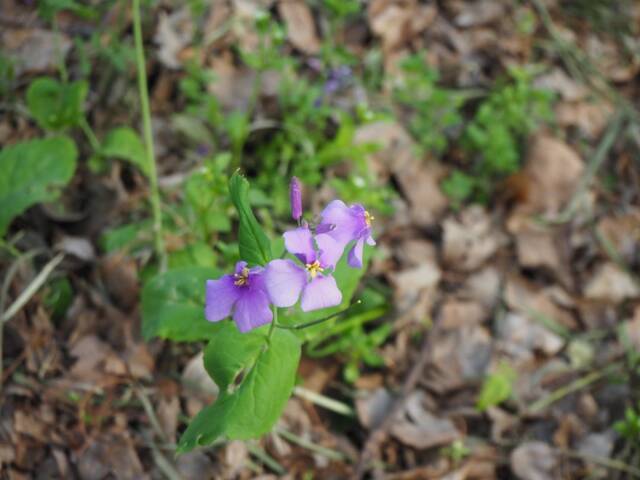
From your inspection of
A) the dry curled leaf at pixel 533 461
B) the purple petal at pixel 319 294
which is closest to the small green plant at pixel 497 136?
the dry curled leaf at pixel 533 461

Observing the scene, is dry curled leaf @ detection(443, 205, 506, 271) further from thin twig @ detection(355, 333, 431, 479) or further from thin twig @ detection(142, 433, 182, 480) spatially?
thin twig @ detection(142, 433, 182, 480)

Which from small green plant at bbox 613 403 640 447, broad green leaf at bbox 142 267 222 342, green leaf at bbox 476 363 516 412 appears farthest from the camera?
green leaf at bbox 476 363 516 412

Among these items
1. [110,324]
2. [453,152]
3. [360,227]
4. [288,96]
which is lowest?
[453,152]

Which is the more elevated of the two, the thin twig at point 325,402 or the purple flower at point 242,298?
the purple flower at point 242,298

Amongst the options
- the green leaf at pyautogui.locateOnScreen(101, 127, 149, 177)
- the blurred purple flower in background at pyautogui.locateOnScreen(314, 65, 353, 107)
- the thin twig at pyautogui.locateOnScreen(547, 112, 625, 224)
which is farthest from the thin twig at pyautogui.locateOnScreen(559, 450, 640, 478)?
the green leaf at pyautogui.locateOnScreen(101, 127, 149, 177)

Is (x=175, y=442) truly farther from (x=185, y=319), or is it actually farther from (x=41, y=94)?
(x=41, y=94)

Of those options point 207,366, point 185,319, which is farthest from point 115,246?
point 207,366

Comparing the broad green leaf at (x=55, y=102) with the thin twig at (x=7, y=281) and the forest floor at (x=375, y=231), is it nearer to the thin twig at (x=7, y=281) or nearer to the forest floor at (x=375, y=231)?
the forest floor at (x=375, y=231)
